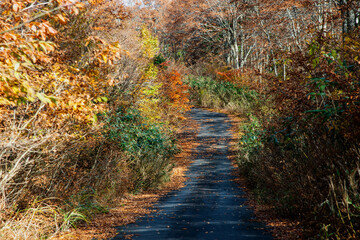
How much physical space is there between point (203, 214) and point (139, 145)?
4871mm

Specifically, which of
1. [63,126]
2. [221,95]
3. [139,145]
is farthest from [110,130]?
[221,95]

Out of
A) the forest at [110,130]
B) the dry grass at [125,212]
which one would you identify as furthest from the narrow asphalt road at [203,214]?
the forest at [110,130]

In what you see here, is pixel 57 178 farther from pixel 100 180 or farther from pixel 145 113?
pixel 145 113

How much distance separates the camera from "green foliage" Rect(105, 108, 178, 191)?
35.9 ft

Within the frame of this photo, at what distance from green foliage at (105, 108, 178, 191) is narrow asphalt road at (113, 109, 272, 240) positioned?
1058 mm

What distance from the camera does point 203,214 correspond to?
7.88m

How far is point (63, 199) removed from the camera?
7.23 m

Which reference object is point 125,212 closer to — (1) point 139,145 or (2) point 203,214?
(2) point 203,214

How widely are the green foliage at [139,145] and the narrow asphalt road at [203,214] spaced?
1.06 metres

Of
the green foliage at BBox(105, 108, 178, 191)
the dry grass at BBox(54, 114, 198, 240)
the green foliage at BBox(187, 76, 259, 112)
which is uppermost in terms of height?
the green foliage at BBox(187, 76, 259, 112)

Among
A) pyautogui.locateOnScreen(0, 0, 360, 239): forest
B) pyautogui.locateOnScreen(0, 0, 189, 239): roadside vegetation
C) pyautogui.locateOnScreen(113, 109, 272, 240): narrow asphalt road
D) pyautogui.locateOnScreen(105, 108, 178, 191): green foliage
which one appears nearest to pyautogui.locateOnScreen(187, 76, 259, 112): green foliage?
pyautogui.locateOnScreen(113, 109, 272, 240): narrow asphalt road

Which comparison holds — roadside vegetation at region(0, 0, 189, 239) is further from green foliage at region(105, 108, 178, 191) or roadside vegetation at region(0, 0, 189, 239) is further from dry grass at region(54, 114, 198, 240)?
dry grass at region(54, 114, 198, 240)

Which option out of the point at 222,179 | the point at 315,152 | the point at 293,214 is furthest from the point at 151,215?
the point at 222,179

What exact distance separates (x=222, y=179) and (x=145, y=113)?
4.88 m
